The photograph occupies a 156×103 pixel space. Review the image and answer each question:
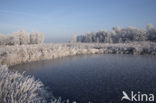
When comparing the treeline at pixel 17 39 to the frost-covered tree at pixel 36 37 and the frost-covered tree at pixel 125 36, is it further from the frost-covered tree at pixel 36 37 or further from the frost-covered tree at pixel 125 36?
the frost-covered tree at pixel 125 36

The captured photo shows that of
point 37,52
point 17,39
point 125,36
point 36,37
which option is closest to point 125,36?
point 125,36

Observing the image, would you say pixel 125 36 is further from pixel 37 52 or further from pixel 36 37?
pixel 37 52

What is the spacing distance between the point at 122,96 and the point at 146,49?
42.2ft

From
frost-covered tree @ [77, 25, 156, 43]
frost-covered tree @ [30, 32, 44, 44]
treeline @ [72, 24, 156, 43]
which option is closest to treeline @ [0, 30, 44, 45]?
frost-covered tree @ [30, 32, 44, 44]

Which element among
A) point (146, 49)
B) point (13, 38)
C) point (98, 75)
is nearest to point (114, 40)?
point (146, 49)

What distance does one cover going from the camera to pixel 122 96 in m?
4.85

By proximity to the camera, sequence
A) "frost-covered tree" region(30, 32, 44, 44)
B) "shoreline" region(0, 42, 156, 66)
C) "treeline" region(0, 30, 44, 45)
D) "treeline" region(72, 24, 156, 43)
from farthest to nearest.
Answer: "frost-covered tree" region(30, 32, 44, 44) → "treeline" region(0, 30, 44, 45) → "treeline" region(72, 24, 156, 43) → "shoreline" region(0, 42, 156, 66)

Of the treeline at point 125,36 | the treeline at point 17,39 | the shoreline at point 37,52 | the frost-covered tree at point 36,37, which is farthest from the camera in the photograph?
the frost-covered tree at point 36,37

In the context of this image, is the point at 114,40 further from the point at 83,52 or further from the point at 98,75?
the point at 98,75

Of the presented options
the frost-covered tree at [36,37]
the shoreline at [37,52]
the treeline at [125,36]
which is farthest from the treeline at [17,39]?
the shoreline at [37,52]

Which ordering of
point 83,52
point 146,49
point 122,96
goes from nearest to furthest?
1. point 122,96
2. point 146,49
3. point 83,52

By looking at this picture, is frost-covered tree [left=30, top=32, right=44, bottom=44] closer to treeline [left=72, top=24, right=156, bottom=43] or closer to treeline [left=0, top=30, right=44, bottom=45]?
treeline [left=0, top=30, right=44, bottom=45]

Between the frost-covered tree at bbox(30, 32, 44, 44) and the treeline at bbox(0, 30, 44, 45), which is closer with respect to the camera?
the treeline at bbox(0, 30, 44, 45)

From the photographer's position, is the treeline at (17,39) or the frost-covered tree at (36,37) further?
the frost-covered tree at (36,37)
